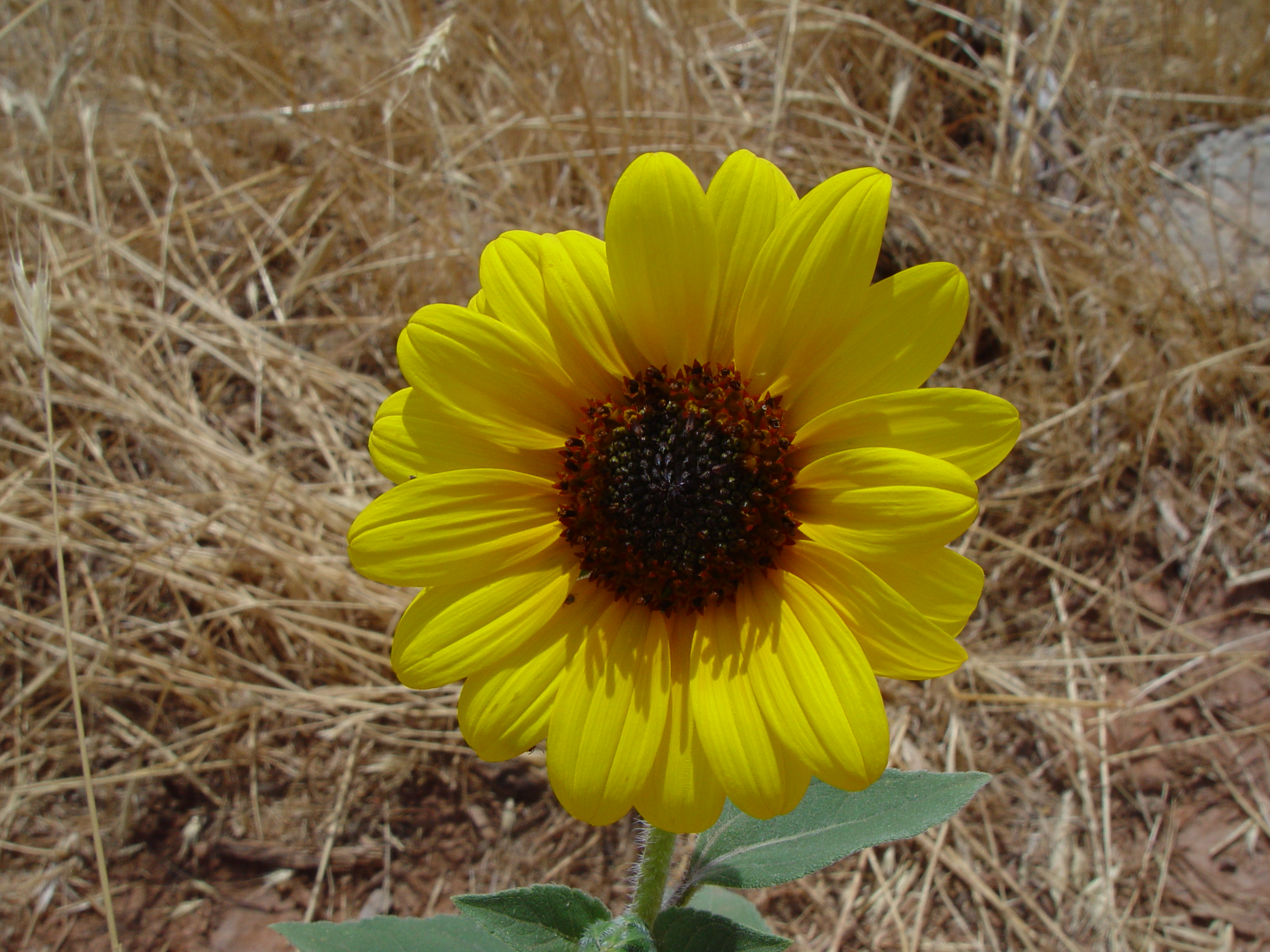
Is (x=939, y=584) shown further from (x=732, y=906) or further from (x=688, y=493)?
(x=732, y=906)

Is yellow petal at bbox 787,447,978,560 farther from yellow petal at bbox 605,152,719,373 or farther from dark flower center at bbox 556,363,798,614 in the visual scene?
yellow petal at bbox 605,152,719,373

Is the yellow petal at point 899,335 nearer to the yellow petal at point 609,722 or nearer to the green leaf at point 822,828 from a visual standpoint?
the yellow petal at point 609,722

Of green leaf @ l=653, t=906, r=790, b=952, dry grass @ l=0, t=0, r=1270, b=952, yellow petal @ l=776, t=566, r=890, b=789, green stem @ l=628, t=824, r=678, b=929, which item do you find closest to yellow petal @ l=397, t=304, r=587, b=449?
yellow petal @ l=776, t=566, r=890, b=789

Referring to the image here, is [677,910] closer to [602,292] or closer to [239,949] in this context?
[602,292]

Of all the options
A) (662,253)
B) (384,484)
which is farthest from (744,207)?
(384,484)

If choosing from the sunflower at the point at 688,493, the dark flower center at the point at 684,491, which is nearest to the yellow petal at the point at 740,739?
the sunflower at the point at 688,493

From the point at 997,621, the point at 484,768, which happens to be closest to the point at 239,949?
the point at 484,768
